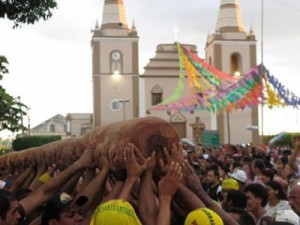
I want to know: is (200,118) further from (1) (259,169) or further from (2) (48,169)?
(2) (48,169)

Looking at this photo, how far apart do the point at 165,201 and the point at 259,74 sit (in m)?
18.7

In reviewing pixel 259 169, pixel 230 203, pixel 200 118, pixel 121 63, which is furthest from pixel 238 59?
pixel 230 203

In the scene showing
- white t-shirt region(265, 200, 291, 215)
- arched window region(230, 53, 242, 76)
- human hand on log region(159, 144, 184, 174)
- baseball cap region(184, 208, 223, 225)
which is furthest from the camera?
arched window region(230, 53, 242, 76)

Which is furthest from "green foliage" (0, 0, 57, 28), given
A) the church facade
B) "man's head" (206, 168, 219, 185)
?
the church facade

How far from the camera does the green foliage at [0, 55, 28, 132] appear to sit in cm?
1702

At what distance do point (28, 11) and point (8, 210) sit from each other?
19.7ft

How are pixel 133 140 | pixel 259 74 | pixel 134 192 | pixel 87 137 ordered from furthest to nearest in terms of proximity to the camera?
pixel 259 74
pixel 87 137
pixel 134 192
pixel 133 140

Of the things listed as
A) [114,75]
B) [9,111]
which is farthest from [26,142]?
[9,111]

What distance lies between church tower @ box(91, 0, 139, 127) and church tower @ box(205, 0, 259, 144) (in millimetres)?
6969

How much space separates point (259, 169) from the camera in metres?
8.45

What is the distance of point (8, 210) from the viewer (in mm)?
3623

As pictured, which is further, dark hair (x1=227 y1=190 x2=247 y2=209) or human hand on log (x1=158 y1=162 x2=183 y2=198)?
dark hair (x1=227 y1=190 x2=247 y2=209)

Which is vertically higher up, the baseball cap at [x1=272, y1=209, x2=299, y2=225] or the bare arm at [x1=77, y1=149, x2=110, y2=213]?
the bare arm at [x1=77, y1=149, x2=110, y2=213]

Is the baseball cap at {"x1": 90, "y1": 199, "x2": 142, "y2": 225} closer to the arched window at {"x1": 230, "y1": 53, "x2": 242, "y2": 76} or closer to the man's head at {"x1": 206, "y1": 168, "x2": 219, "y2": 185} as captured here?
the man's head at {"x1": 206, "y1": 168, "x2": 219, "y2": 185}
